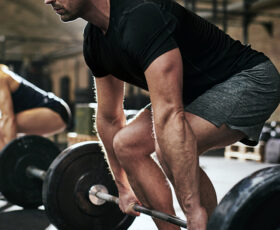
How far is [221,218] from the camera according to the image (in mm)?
1063

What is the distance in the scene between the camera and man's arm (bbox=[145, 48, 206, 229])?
116 centimetres

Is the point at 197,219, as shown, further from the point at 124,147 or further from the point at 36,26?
the point at 36,26

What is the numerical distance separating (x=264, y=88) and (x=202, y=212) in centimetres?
41

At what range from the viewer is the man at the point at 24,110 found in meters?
2.84

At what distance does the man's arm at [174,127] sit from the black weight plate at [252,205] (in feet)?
0.38

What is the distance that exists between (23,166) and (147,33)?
1.78 m

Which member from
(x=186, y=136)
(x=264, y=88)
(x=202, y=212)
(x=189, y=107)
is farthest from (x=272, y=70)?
(x=202, y=212)

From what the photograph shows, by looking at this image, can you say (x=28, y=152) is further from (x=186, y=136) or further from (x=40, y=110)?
(x=186, y=136)

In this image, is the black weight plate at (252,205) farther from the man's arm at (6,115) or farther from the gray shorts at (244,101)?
the man's arm at (6,115)

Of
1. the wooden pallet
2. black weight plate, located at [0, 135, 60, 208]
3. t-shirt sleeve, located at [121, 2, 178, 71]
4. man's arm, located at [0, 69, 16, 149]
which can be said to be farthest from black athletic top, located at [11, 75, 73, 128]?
the wooden pallet

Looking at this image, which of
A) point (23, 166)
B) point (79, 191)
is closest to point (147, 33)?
point (79, 191)

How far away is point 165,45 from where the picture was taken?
117cm

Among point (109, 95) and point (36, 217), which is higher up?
point (109, 95)

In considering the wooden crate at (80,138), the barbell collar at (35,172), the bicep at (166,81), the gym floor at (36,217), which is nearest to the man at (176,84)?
the bicep at (166,81)
